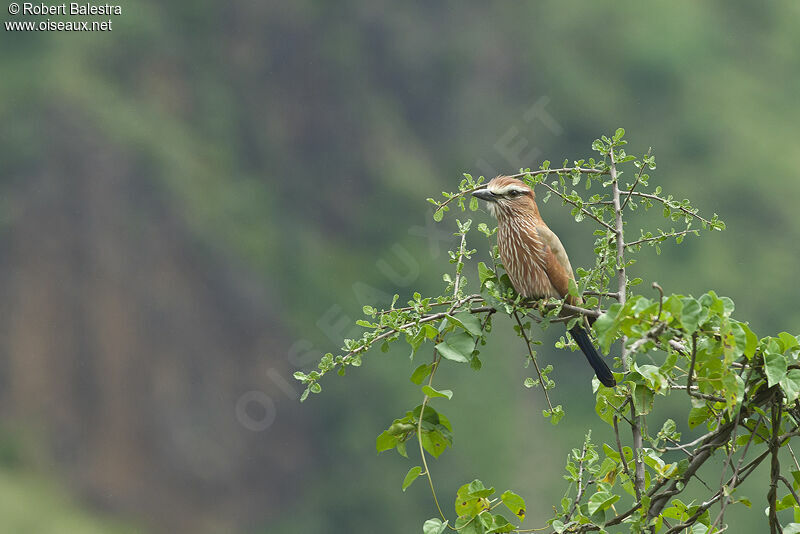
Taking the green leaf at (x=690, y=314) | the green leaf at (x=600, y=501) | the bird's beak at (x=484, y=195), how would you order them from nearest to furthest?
1. the green leaf at (x=690, y=314)
2. the green leaf at (x=600, y=501)
3. the bird's beak at (x=484, y=195)

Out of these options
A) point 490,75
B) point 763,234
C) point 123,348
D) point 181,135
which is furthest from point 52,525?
point 763,234

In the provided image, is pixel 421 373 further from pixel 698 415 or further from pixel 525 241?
pixel 525 241

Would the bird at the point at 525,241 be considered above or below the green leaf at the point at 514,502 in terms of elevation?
above

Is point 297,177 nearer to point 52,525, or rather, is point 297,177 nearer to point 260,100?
point 260,100

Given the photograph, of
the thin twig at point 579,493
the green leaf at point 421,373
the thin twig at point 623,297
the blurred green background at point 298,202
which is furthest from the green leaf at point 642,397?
the blurred green background at point 298,202

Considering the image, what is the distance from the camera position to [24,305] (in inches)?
233

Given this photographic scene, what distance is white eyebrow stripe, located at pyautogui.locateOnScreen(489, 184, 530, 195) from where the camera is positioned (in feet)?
4.59

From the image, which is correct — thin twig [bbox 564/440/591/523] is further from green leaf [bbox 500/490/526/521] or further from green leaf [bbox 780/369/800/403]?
green leaf [bbox 780/369/800/403]

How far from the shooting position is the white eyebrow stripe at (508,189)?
1.40 m

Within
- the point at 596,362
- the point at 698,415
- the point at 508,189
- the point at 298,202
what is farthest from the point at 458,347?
the point at 298,202

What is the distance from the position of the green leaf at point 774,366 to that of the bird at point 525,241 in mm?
626

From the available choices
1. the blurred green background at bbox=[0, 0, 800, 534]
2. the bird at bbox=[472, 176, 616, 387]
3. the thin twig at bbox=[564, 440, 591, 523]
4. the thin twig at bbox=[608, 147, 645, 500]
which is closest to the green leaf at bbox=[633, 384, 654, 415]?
the thin twig at bbox=[608, 147, 645, 500]

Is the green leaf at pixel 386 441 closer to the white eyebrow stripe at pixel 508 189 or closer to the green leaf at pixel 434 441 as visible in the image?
the green leaf at pixel 434 441

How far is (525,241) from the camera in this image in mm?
1481
